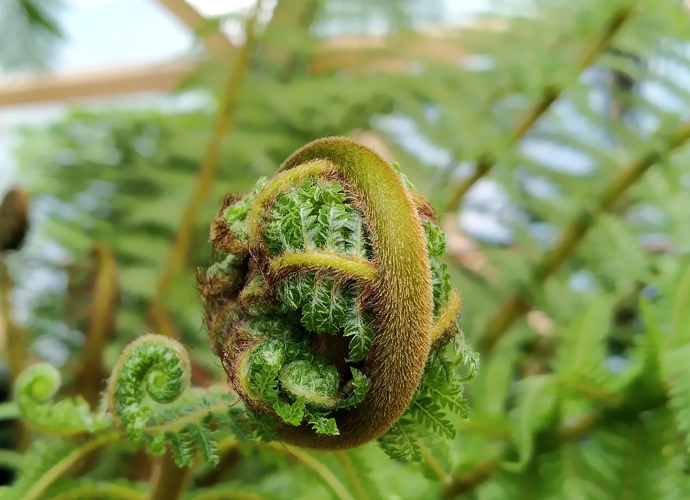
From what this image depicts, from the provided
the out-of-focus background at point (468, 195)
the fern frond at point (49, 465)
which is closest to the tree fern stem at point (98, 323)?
the out-of-focus background at point (468, 195)

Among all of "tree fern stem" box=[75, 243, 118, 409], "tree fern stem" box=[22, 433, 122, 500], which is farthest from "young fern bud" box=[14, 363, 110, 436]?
"tree fern stem" box=[75, 243, 118, 409]

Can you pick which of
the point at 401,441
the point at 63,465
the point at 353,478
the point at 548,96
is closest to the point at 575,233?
the point at 548,96

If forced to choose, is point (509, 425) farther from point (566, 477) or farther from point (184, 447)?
point (184, 447)

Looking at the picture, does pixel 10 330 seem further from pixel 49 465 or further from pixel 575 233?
pixel 575 233

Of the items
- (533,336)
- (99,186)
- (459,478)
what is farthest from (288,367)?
(99,186)

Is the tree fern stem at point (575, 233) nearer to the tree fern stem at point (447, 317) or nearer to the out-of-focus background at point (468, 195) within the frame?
the out-of-focus background at point (468, 195)

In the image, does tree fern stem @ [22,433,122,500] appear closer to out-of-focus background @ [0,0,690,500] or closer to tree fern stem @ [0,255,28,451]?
out-of-focus background @ [0,0,690,500]
